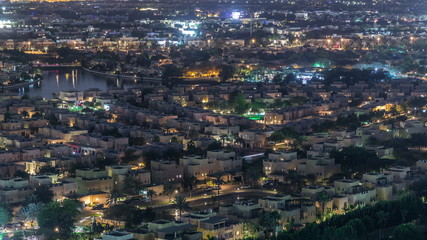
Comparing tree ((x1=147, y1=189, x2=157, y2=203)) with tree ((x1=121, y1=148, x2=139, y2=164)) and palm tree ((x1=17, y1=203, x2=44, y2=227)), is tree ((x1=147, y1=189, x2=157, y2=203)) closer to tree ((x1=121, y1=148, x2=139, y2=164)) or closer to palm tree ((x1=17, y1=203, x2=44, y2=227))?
palm tree ((x1=17, y1=203, x2=44, y2=227))

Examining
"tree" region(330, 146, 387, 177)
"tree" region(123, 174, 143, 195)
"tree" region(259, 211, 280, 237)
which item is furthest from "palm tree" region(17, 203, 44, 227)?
"tree" region(330, 146, 387, 177)

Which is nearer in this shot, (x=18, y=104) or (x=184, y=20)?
(x=18, y=104)

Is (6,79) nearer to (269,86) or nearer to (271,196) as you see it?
(269,86)

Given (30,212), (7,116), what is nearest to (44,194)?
(30,212)

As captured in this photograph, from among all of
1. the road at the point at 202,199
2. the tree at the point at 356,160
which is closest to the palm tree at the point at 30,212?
the road at the point at 202,199

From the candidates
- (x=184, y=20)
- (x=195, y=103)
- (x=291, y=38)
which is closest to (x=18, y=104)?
(x=195, y=103)

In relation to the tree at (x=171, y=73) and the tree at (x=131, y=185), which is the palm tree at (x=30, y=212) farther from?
the tree at (x=171, y=73)
